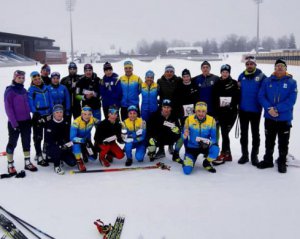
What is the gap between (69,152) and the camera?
16.8 ft

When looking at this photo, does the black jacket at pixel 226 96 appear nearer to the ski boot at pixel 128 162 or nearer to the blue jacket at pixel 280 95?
the blue jacket at pixel 280 95

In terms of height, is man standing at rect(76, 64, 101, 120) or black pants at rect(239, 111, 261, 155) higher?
man standing at rect(76, 64, 101, 120)

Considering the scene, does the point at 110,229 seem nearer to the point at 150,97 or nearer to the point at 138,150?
the point at 138,150

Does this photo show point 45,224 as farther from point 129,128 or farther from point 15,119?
point 129,128

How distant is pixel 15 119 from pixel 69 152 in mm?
1054

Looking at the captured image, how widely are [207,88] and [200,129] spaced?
0.86 meters

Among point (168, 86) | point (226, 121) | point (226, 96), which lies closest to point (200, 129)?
point (226, 121)

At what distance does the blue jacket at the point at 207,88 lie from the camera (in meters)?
5.25

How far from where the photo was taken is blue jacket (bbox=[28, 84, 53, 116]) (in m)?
5.02

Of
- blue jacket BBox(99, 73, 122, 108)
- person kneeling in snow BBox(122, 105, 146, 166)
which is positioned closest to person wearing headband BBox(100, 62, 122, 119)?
blue jacket BBox(99, 73, 122, 108)

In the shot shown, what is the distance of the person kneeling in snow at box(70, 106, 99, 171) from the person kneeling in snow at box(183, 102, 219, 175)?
1.71 meters

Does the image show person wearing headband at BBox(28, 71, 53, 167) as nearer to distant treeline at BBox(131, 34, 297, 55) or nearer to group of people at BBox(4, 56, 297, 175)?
group of people at BBox(4, 56, 297, 175)

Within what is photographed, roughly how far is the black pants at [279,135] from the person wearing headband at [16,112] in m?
4.03

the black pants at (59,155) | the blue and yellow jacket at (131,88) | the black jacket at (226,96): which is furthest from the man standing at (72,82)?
the black jacket at (226,96)
